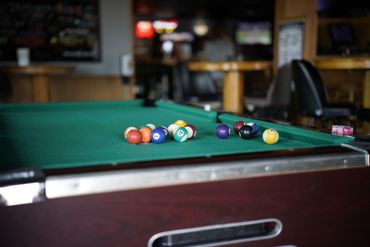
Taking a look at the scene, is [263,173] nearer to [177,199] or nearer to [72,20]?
[177,199]

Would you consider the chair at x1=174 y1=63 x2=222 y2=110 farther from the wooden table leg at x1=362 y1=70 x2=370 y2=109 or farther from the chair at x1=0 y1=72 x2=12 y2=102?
the chair at x1=0 y1=72 x2=12 y2=102

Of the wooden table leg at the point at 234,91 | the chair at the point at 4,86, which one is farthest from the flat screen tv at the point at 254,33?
the chair at the point at 4,86

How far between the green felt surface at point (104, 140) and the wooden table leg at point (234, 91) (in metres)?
2.31

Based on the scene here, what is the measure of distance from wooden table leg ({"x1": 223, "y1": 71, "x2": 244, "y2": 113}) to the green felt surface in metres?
2.31

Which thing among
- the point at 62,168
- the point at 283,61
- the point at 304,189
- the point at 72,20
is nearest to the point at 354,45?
the point at 283,61

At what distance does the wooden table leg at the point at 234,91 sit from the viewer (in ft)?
14.5

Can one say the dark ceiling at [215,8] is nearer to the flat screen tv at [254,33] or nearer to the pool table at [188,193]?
the flat screen tv at [254,33]

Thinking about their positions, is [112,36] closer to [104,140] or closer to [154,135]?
[104,140]

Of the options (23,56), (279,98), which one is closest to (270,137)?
(279,98)

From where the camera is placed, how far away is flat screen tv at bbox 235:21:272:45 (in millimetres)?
10680

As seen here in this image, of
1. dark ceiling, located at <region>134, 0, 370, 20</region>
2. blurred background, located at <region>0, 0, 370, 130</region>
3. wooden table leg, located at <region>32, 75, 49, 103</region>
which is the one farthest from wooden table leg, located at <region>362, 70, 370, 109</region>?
dark ceiling, located at <region>134, 0, 370, 20</region>

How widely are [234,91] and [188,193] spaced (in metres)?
3.66

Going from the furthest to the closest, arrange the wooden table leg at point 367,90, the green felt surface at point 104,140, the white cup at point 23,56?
the white cup at point 23,56
the wooden table leg at point 367,90
the green felt surface at point 104,140

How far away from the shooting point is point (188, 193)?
2.90 ft
